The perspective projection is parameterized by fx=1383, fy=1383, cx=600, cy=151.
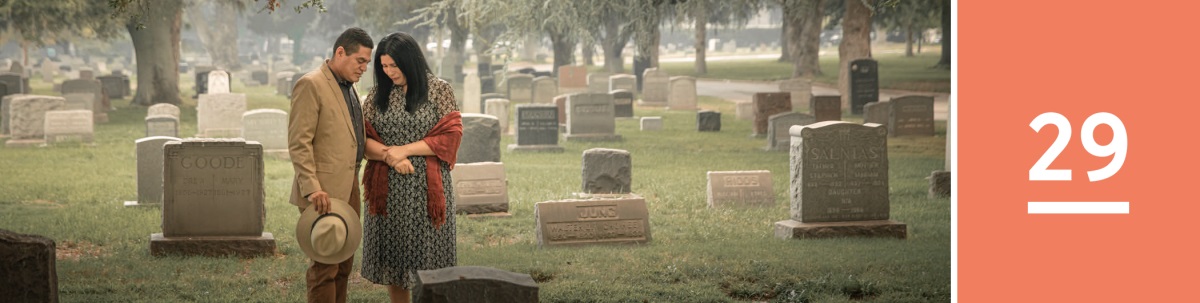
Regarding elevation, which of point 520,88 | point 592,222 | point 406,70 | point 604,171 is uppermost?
point 520,88

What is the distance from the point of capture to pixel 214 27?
78812 mm

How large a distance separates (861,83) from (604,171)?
1649cm

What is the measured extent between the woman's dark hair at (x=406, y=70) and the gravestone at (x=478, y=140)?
1009 centimetres

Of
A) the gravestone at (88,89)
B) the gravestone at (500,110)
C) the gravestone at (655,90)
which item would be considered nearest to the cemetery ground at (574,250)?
the gravestone at (500,110)

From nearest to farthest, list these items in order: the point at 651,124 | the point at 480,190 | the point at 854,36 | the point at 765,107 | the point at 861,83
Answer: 1. the point at 480,190
2. the point at 765,107
3. the point at 651,124
4. the point at 861,83
5. the point at 854,36

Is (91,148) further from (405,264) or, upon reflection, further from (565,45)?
(565,45)

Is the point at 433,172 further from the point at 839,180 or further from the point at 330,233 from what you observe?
the point at 839,180

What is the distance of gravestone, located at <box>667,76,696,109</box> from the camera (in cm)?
3372

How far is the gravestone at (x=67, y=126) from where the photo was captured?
22562 millimetres

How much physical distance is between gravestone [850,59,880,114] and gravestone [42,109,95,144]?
1576 centimetres

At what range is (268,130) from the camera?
66.5 ft

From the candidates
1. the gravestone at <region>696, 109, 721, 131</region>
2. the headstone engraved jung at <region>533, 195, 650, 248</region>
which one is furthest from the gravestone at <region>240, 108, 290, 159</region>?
the headstone engraved jung at <region>533, 195, 650, 248</region>

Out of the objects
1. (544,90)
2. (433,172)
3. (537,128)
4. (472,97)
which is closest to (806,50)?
(544,90)

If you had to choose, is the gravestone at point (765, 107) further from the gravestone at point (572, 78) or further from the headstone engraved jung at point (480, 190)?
the gravestone at point (572, 78)
